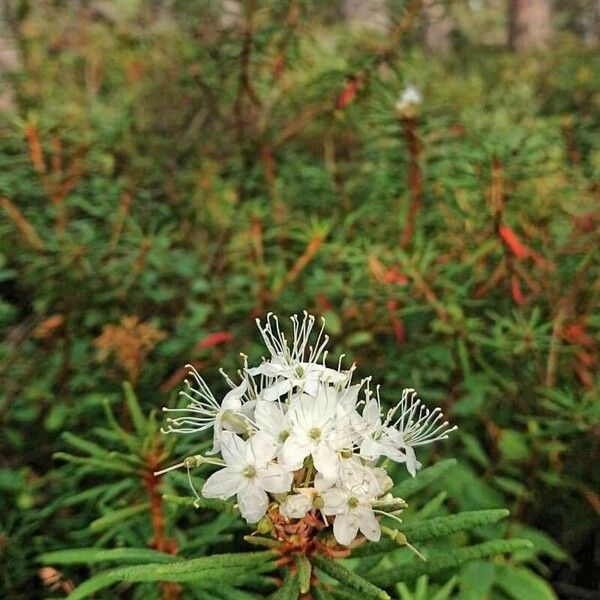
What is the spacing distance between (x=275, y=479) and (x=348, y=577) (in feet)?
0.62

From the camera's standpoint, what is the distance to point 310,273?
8.30ft

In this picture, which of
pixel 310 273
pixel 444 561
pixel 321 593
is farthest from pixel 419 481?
pixel 310 273

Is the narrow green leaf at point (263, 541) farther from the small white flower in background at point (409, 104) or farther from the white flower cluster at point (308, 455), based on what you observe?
the small white flower in background at point (409, 104)

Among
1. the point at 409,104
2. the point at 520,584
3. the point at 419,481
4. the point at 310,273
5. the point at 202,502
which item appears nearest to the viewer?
the point at 202,502

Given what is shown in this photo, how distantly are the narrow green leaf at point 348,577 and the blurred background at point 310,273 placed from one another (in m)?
0.57

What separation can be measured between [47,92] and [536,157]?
9.78ft

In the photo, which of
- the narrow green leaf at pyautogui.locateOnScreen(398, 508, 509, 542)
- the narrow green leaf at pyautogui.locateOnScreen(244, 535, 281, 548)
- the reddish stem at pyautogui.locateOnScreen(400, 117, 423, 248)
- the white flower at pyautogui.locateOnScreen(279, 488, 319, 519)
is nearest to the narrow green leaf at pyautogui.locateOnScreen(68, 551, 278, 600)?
the narrow green leaf at pyautogui.locateOnScreen(244, 535, 281, 548)

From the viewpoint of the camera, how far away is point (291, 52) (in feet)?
9.60

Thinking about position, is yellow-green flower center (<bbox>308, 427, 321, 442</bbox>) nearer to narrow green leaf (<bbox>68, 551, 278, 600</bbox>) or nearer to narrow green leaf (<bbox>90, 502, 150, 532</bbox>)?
narrow green leaf (<bbox>68, 551, 278, 600</bbox>)

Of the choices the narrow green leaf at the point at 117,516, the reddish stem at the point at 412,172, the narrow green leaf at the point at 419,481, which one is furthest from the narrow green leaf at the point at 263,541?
the reddish stem at the point at 412,172

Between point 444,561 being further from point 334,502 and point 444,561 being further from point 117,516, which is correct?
point 117,516

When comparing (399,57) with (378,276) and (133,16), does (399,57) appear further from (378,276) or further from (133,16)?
(133,16)

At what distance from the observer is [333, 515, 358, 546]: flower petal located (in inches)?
40.9

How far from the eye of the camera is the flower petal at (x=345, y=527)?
3.41 feet
